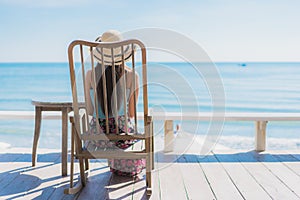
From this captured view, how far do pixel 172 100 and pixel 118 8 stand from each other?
1009 cm

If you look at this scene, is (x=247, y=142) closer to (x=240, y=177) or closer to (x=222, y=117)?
(x=222, y=117)

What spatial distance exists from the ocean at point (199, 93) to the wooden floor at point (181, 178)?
116 centimetres

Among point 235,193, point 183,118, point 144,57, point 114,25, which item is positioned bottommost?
point 235,193

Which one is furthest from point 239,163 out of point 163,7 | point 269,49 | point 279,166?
point 269,49

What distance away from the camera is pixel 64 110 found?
268cm

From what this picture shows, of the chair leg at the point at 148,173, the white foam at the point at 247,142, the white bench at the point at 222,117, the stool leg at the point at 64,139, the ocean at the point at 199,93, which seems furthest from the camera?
the ocean at the point at 199,93

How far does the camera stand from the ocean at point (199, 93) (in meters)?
9.36

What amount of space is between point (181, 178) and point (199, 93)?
42.4ft

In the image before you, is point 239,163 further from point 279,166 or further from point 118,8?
point 118,8

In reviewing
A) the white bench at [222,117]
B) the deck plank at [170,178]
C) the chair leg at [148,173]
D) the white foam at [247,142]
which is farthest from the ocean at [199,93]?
the chair leg at [148,173]

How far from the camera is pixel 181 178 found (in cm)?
263

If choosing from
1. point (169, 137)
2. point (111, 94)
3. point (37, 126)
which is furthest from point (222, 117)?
point (37, 126)

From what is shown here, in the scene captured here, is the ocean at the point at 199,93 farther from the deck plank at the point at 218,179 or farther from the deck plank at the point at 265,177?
the deck plank at the point at 265,177

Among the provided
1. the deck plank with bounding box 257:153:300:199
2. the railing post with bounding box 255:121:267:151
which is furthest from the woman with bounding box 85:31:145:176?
the railing post with bounding box 255:121:267:151
